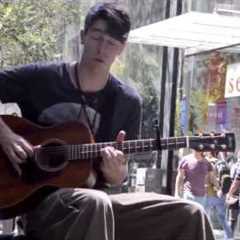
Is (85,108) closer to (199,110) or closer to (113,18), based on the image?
(113,18)

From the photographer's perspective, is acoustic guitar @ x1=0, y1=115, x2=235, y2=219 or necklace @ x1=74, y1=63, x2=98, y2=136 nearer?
acoustic guitar @ x1=0, y1=115, x2=235, y2=219

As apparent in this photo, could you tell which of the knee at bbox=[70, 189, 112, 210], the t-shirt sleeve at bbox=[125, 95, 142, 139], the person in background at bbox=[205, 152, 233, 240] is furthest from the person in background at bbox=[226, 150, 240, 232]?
the knee at bbox=[70, 189, 112, 210]

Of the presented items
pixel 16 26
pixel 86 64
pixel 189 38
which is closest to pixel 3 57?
pixel 16 26

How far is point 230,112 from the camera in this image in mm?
9383

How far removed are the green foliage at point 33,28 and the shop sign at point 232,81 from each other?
2861 mm

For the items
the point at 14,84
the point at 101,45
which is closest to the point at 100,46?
the point at 101,45

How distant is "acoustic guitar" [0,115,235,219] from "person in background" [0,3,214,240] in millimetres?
37

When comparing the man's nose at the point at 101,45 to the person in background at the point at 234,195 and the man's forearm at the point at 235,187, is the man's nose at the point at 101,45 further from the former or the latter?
the man's forearm at the point at 235,187

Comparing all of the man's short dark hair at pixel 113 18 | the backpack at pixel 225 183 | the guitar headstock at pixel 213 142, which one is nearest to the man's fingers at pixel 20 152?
the man's short dark hair at pixel 113 18

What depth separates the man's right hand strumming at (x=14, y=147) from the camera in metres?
2.57

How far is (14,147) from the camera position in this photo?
2.57 metres

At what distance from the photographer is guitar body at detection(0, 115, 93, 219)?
8.38 ft

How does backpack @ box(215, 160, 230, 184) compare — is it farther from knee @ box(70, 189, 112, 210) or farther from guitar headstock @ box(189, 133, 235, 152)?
knee @ box(70, 189, 112, 210)

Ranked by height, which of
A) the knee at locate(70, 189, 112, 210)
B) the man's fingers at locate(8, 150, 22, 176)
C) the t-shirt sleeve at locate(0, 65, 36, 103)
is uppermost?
the t-shirt sleeve at locate(0, 65, 36, 103)
